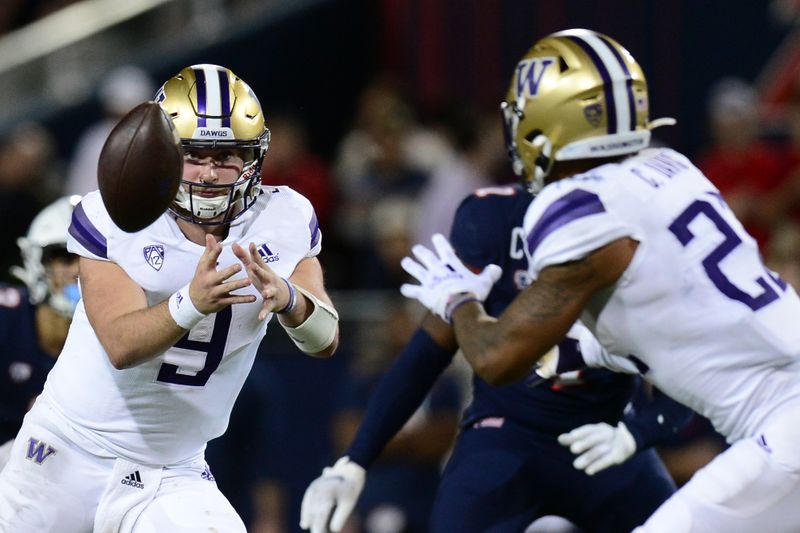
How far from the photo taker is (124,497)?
374 centimetres

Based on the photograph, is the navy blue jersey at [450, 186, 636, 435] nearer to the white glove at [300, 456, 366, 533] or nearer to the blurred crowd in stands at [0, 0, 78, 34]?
the white glove at [300, 456, 366, 533]

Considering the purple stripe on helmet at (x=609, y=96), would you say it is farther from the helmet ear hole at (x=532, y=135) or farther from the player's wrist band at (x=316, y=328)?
the player's wrist band at (x=316, y=328)

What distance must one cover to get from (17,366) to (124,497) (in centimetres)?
114

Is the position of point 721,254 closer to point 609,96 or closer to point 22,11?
point 609,96

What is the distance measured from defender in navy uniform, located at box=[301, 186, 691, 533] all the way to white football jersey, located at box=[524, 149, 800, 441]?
0.62m

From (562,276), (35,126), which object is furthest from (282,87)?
(562,276)

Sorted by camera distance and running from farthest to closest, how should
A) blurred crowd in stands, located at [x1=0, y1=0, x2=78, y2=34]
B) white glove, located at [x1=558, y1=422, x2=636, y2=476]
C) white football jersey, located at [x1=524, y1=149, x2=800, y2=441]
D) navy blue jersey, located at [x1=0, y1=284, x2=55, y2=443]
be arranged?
blurred crowd in stands, located at [x1=0, y1=0, x2=78, y2=34], navy blue jersey, located at [x1=0, y1=284, x2=55, y2=443], white glove, located at [x1=558, y1=422, x2=636, y2=476], white football jersey, located at [x1=524, y1=149, x2=800, y2=441]

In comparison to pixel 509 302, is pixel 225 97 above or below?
above

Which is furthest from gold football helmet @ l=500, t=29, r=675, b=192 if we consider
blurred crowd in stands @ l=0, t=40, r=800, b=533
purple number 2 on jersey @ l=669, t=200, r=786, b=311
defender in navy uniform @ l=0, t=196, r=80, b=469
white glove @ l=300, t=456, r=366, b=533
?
blurred crowd in stands @ l=0, t=40, r=800, b=533

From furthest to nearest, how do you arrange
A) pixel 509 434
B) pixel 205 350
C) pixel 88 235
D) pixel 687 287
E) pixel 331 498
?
pixel 509 434 → pixel 331 498 → pixel 205 350 → pixel 88 235 → pixel 687 287

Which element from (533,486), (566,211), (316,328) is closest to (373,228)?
(533,486)

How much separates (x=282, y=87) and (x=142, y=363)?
7.19 m

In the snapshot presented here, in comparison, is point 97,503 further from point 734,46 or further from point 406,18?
point 406,18

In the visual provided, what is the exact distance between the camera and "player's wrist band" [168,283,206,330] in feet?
11.2
